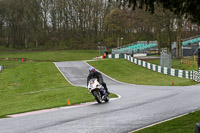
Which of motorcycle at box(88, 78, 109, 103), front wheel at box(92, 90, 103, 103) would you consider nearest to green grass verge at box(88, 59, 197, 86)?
motorcycle at box(88, 78, 109, 103)

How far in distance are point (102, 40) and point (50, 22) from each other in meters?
15.0

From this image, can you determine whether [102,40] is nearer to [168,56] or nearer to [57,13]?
[57,13]

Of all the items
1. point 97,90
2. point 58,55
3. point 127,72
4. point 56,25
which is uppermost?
point 56,25

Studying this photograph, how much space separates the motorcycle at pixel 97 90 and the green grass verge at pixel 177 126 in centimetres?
533

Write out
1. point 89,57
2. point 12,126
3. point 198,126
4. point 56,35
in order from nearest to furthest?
1. point 198,126
2. point 12,126
3. point 89,57
4. point 56,35

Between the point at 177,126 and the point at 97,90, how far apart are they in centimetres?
644

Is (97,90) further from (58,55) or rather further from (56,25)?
(56,25)

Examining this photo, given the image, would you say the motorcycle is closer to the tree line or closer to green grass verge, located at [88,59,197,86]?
green grass verge, located at [88,59,197,86]

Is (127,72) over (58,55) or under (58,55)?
under

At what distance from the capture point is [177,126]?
28.6ft

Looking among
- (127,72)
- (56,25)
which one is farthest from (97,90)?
(56,25)

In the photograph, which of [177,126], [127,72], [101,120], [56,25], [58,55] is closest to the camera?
[177,126]

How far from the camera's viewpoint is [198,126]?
237 inches

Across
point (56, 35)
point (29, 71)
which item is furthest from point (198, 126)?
point (56, 35)
